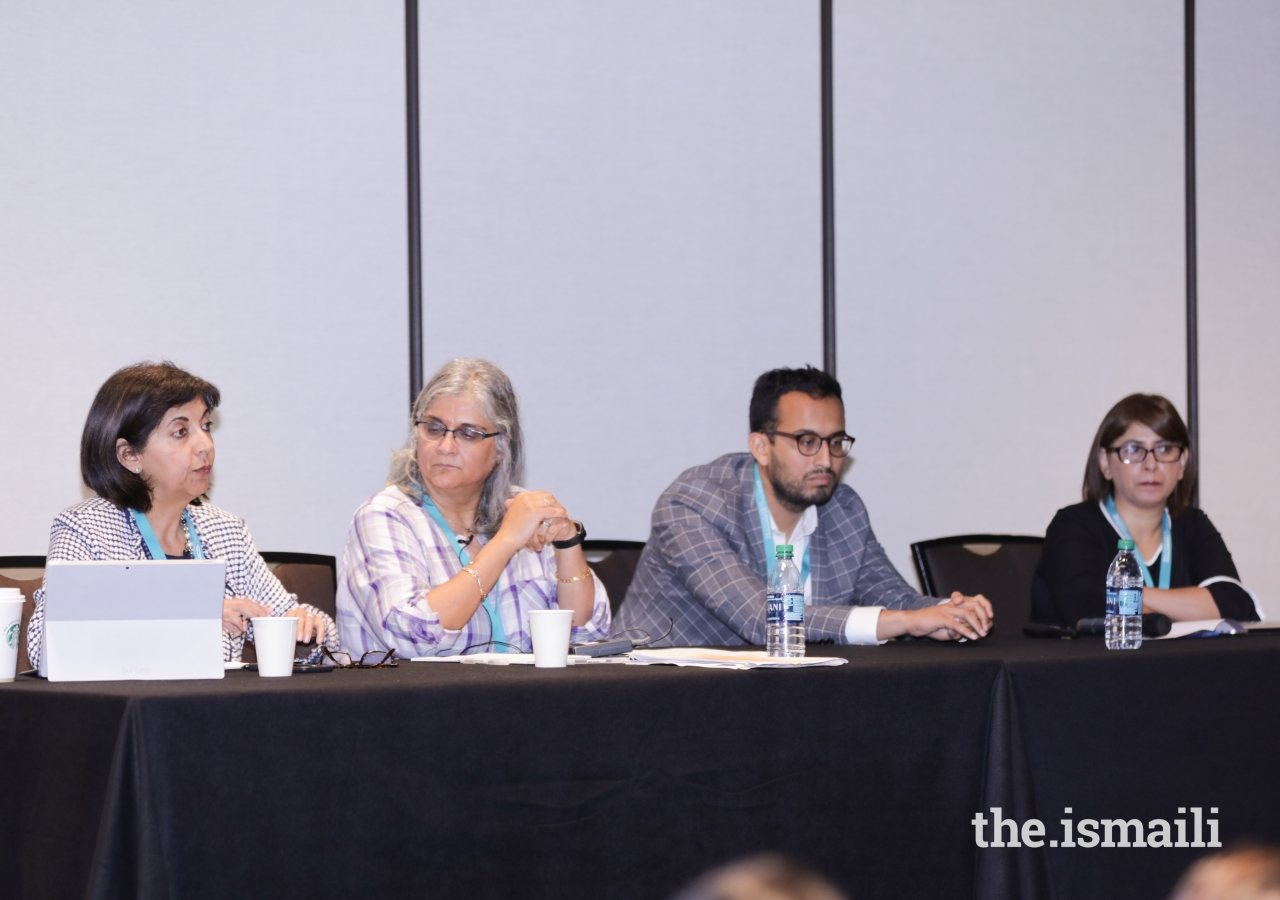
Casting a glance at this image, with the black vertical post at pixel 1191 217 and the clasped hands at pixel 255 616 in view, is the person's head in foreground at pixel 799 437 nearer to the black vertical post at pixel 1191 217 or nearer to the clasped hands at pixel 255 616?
the clasped hands at pixel 255 616

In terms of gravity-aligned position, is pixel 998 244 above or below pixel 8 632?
above

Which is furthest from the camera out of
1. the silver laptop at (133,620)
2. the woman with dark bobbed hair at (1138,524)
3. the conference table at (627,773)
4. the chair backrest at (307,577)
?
the woman with dark bobbed hair at (1138,524)

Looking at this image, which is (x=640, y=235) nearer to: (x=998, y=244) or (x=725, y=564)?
(x=998, y=244)

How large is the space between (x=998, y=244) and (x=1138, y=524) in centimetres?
158

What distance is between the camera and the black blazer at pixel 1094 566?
9.84 feet

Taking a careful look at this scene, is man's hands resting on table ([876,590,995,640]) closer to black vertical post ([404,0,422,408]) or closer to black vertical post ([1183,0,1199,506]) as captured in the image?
black vertical post ([404,0,422,408])

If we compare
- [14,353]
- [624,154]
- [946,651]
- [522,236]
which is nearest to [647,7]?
[624,154]

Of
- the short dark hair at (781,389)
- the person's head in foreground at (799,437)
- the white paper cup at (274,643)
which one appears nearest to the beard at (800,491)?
the person's head in foreground at (799,437)

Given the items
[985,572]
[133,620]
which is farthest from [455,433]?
[985,572]

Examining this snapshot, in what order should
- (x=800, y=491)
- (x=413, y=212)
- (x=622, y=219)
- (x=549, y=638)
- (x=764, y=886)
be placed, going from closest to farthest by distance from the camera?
(x=764, y=886) < (x=549, y=638) < (x=800, y=491) < (x=413, y=212) < (x=622, y=219)

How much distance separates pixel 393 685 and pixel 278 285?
90.5 inches

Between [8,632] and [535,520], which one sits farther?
[535,520]

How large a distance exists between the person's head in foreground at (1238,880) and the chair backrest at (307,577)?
99.7 inches

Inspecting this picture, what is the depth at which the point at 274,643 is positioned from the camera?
5.97ft
